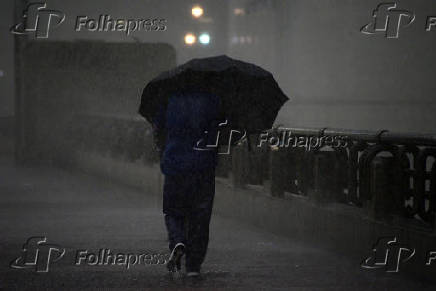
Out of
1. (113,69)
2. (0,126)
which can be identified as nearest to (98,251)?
(113,69)

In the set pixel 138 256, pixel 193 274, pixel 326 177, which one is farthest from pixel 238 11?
pixel 193 274

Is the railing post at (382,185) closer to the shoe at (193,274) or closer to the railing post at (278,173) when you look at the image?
the shoe at (193,274)

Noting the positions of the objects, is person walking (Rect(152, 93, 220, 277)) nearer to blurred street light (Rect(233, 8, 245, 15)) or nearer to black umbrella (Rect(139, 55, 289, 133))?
black umbrella (Rect(139, 55, 289, 133))

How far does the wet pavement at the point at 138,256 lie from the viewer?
29.2ft

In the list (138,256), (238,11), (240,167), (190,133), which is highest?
(238,11)

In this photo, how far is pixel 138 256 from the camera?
10.6 metres

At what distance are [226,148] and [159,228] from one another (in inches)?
82.1

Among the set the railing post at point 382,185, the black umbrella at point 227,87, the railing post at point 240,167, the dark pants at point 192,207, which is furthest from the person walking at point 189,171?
the railing post at point 240,167

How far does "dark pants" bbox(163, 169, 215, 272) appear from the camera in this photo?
892 centimetres

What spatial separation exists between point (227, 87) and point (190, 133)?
585 millimetres

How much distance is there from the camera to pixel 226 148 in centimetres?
1488

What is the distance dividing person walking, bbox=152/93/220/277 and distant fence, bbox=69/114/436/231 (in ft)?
6.99

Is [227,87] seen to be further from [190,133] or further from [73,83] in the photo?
[73,83]

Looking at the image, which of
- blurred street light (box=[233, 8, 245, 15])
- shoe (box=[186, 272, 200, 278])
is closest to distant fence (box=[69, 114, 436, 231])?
shoe (box=[186, 272, 200, 278])
